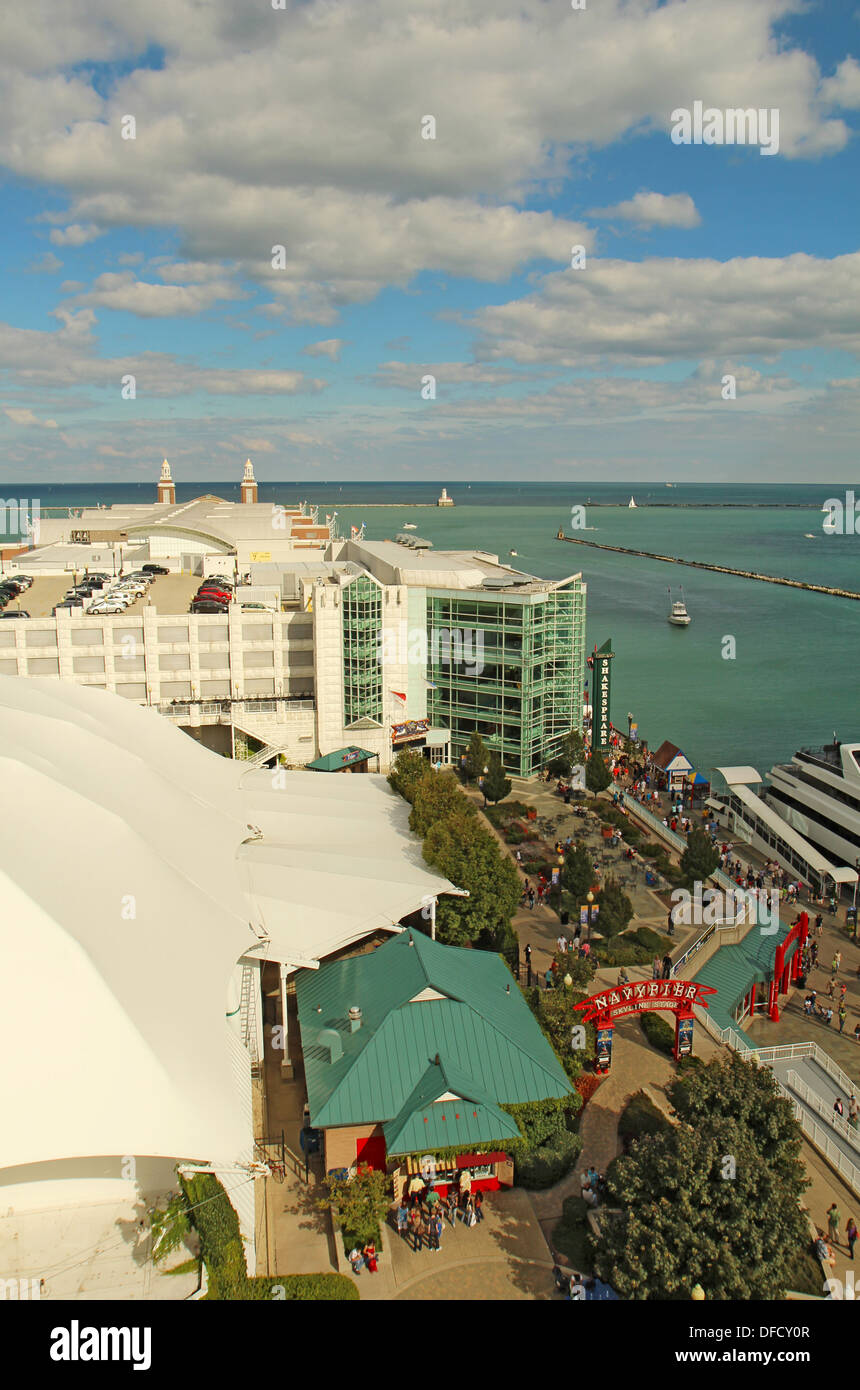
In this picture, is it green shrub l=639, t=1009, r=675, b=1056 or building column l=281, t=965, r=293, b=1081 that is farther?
green shrub l=639, t=1009, r=675, b=1056

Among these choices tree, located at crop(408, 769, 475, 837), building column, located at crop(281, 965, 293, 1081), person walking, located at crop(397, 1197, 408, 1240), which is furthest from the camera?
tree, located at crop(408, 769, 475, 837)

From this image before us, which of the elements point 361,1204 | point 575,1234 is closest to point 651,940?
point 575,1234

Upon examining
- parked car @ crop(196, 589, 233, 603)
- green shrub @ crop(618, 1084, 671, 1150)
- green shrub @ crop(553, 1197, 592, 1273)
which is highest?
parked car @ crop(196, 589, 233, 603)

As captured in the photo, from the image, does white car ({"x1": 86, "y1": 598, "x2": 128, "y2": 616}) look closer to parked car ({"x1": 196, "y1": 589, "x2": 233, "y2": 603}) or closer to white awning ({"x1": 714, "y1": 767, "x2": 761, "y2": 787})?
parked car ({"x1": 196, "y1": 589, "x2": 233, "y2": 603})

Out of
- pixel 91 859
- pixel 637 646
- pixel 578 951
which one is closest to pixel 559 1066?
pixel 578 951

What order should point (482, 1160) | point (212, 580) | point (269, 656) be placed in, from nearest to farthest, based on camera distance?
1. point (482, 1160)
2. point (269, 656)
3. point (212, 580)

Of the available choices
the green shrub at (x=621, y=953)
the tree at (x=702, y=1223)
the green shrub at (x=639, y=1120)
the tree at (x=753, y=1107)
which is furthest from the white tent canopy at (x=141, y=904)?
the tree at (x=753, y=1107)

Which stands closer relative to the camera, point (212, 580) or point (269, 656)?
point (269, 656)

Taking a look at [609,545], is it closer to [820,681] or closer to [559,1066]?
[820,681]

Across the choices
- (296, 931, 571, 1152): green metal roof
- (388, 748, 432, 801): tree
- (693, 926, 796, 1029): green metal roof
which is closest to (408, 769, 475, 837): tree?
(388, 748, 432, 801): tree
